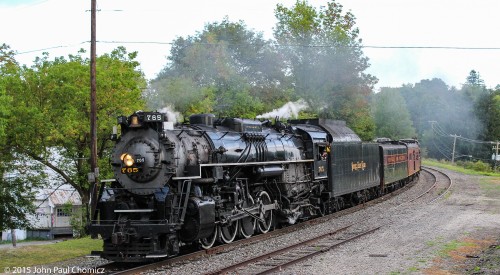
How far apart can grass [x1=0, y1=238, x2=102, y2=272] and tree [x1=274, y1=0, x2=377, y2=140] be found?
31561 mm

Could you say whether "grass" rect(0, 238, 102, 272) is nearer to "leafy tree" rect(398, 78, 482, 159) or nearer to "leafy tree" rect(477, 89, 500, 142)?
"leafy tree" rect(477, 89, 500, 142)

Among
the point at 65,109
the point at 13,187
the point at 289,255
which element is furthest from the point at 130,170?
the point at 13,187

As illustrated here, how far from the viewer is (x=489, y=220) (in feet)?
63.4

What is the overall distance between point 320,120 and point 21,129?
13.4 meters

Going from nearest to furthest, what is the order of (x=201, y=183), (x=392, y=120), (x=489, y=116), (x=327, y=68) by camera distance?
1. (x=201, y=183)
2. (x=327, y=68)
3. (x=489, y=116)
4. (x=392, y=120)

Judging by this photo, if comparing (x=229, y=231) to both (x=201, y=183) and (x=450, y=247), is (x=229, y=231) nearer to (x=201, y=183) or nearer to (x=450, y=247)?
(x=201, y=183)

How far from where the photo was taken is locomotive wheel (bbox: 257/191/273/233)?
16.5 m

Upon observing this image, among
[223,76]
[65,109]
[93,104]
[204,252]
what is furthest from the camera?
[223,76]

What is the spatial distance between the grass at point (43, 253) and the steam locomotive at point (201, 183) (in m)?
1.88

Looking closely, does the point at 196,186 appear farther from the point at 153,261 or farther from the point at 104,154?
the point at 104,154

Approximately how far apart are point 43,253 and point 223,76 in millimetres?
25880

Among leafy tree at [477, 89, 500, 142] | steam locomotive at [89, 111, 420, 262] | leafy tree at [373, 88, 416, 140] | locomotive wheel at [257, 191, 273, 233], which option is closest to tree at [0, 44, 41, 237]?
steam locomotive at [89, 111, 420, 262]

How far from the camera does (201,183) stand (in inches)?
535

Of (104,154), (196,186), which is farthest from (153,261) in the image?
(104,154)
